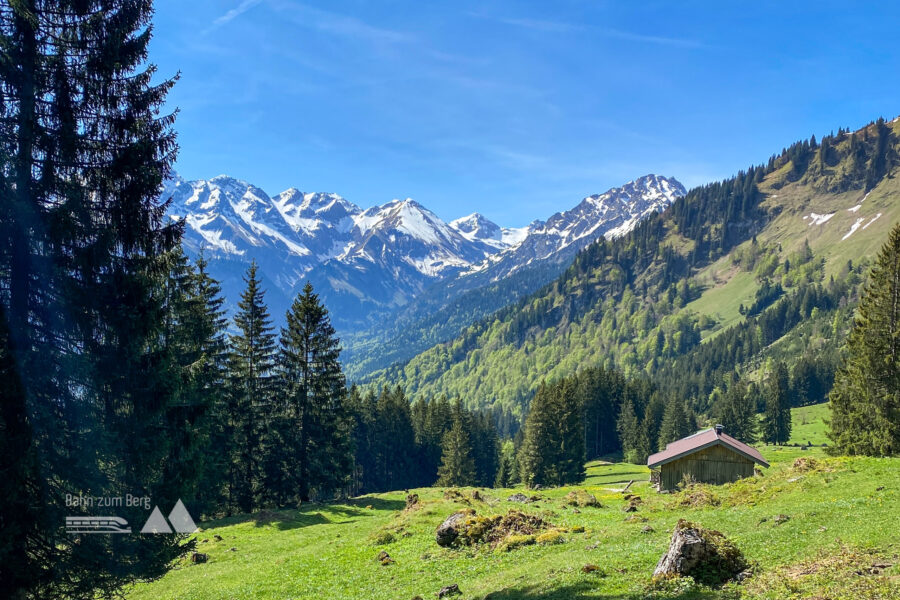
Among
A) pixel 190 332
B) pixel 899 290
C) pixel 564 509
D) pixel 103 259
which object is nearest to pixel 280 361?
pixel 190 332

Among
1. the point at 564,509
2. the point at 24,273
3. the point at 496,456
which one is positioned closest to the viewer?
the point at 24,273

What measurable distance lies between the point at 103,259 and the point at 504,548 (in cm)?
2048

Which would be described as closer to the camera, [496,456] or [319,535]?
[319,535]

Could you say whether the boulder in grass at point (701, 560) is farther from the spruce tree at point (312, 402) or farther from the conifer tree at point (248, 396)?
the conifer tree at point (248, 396)

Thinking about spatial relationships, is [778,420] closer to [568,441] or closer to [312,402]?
[568,441]

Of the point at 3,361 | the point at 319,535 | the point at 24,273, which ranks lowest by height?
the point at 319,535

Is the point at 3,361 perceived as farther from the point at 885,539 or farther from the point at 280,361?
the point at 280,361

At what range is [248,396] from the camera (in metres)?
50.7

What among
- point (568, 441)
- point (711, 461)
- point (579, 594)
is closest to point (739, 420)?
point (568, 441)

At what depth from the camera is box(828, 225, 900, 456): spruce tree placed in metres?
Result: 47.5

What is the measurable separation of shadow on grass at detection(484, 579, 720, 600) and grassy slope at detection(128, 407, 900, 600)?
42 mm

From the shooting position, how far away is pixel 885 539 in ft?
55.9

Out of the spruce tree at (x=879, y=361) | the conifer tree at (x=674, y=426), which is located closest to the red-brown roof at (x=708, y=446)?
the spruce tree at (x=879, y=361)

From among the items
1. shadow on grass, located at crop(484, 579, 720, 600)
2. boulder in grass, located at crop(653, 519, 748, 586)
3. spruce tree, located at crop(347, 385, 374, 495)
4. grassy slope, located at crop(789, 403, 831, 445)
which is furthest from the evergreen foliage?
boulder in grass, located at crop(653, 519, 748, 586)
